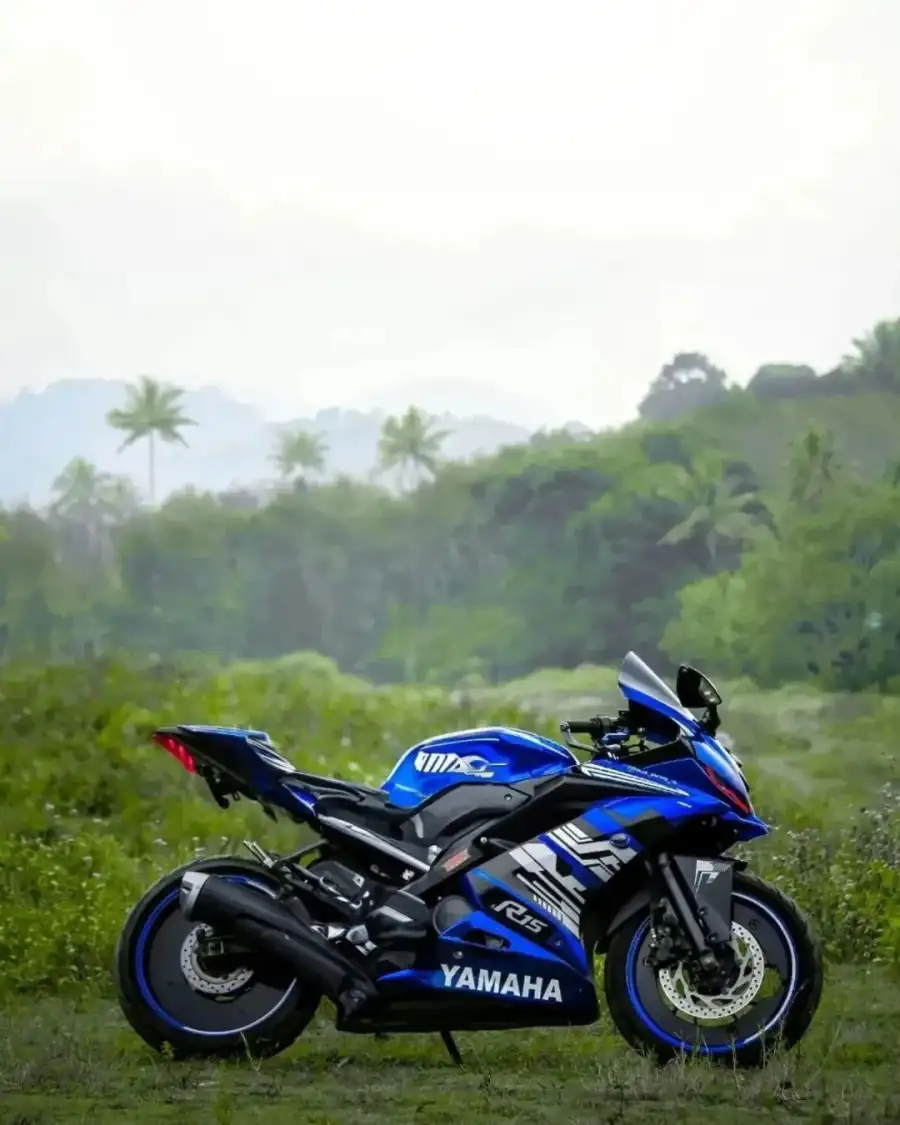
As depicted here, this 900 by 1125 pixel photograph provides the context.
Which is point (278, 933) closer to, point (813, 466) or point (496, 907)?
point (496, 907)

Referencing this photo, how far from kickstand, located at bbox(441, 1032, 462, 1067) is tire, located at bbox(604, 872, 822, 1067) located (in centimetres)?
38

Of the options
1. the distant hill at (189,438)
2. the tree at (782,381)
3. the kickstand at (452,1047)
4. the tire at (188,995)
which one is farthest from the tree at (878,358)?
the tire at (188,995)

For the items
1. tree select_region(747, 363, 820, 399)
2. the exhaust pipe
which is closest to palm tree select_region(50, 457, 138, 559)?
tree select_region(747, 363, 820, 399)

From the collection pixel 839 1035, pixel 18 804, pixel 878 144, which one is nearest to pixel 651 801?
pixel 839 1035

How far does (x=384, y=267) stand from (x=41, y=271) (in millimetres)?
1465

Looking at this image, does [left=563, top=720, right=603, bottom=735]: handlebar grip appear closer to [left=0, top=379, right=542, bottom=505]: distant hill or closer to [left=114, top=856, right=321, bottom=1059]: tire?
[left=114, top=856, right=321, bottom=1059]: tire

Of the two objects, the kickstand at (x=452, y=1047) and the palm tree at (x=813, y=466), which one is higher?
the palm tree at (x=813, y=466)

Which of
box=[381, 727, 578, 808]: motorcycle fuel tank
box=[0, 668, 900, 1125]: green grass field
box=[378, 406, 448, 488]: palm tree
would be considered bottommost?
box=[0, 668, 900, 1125]: green grass field

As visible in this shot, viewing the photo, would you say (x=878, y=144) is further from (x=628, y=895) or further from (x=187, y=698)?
(x=628, y=895)

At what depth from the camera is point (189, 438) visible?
6836 millimetres

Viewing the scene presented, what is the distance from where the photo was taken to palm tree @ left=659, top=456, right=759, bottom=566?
6777 millimetres

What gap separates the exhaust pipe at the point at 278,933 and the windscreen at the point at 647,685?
2.85 feet

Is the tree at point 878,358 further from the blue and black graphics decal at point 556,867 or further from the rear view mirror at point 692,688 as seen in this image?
the blue and black graphics decal at point 556,867

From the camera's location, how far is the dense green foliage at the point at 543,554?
6680 millimetres
